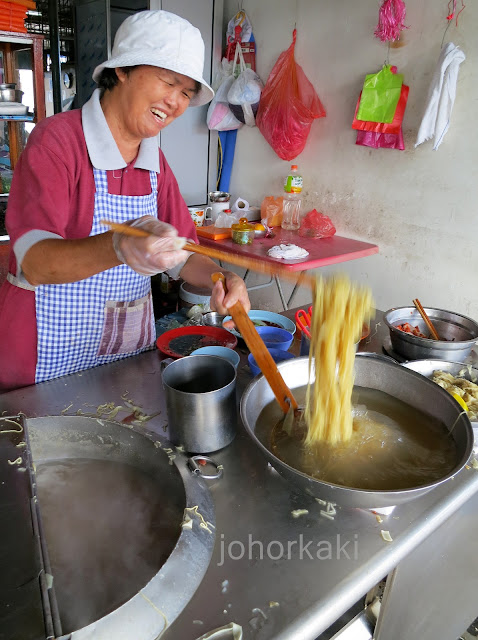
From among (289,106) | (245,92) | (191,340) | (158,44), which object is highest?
(245,92)

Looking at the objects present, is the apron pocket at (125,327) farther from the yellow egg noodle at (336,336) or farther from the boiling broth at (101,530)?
the yellow egg noodle at (336,336)

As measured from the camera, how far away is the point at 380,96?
150 inches

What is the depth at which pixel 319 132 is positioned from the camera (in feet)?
Answer: 14.6

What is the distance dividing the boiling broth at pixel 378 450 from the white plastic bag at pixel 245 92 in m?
3.99

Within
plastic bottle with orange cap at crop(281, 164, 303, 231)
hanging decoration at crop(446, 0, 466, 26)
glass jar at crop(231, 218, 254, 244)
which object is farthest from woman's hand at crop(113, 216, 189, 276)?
plastic bottle with orange cap at crop(281, 164, 303, 231)

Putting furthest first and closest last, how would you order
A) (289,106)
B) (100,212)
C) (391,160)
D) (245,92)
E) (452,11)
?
(245,92) → (289,106) → (391,160) → (452,11) → (100,212)

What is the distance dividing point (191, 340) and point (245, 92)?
3.51 meters

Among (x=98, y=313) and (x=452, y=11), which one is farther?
(x=452, y=11)

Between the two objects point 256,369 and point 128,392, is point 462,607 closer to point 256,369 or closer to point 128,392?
point 256,369

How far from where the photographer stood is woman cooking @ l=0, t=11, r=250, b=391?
147 centimetres

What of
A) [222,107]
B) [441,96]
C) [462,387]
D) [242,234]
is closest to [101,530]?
[462,387]

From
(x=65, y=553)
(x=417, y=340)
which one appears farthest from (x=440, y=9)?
(x=65, y=553)

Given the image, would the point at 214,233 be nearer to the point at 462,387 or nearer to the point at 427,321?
the point at 427,321

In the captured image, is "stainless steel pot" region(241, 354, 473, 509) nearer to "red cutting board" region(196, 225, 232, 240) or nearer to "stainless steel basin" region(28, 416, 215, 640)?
"stainless steel basin" region(28, 416, 215, 640)
